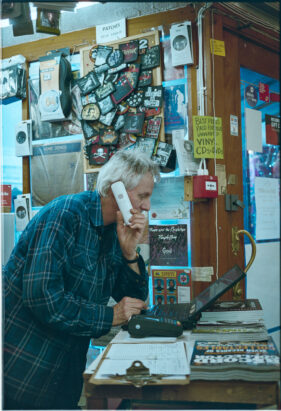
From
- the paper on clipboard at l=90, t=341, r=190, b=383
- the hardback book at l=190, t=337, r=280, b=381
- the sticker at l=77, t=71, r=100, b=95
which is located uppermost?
the sticker at l=77, t=71, r=100, b=95

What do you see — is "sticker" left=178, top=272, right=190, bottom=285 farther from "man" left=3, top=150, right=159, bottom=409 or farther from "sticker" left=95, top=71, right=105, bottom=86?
"sticker" left=95, top=71, right=105, bottom=86

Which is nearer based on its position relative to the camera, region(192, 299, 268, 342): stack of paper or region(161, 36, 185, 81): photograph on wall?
region(192, 299, 268, 342): stack of paper

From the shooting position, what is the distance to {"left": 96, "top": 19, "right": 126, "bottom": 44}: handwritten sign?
2270mm

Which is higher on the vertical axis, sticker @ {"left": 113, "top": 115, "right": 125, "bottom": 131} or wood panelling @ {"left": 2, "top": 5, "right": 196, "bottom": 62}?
wood panelling @ {"left": 2, "top": 5, "right": 196, "bottom": 62}

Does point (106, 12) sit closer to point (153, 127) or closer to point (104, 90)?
point (104, 90)

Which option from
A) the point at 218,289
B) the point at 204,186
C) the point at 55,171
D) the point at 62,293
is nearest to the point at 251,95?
the point at 204,186

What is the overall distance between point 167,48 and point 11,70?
40.8 inches

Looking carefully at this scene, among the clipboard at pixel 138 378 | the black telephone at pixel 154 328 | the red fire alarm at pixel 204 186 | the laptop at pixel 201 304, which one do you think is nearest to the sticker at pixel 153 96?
the red fire alarm at pixel 204 186

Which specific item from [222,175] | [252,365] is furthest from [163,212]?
[252,365]

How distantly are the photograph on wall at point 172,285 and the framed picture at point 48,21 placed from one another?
4.28 ft

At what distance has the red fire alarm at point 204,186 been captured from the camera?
2049 mm

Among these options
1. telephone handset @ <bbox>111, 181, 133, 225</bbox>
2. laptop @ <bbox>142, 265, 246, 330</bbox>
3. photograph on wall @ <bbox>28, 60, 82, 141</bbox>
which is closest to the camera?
laptop @ <bbox>142, 265, 246, 330</bbox>

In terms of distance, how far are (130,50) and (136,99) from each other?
0.92ft

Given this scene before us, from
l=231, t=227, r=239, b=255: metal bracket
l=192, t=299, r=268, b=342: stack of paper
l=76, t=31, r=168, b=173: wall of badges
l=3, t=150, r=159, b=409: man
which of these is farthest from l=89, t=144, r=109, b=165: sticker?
l=192, t=299, r=268, b=342: stack of paper
